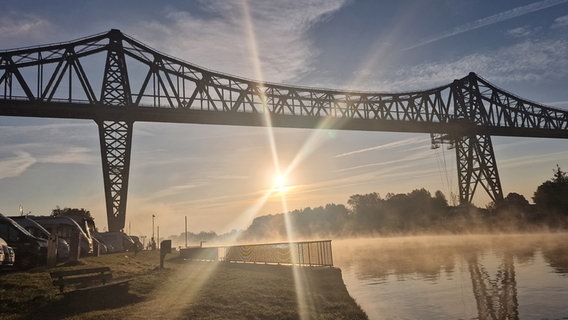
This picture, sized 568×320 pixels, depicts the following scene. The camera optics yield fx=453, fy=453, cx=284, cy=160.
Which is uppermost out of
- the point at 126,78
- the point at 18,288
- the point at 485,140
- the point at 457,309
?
the point at 126,78

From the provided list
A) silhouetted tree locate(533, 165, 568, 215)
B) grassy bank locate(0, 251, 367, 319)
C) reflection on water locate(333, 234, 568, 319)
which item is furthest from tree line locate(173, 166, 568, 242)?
Result: grassy bank locate(0, 251, 367, 319)

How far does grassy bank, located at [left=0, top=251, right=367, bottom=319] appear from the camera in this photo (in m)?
11.5

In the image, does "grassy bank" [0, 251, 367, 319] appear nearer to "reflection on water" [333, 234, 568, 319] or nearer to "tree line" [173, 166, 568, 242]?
"reflection on water" [333, 234, 568, 319]

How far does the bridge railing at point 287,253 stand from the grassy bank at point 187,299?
7.29 ft

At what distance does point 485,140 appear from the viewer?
A: 71125 mm

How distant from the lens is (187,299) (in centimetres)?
1388

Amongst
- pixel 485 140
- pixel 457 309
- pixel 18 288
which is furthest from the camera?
pixel 485 140

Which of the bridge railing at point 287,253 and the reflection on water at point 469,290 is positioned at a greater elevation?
the bridge railing at point 287,253

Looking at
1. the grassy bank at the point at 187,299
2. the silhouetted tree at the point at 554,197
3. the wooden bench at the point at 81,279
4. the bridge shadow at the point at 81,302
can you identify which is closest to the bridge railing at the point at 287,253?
the grassy bank at the point at 187,299

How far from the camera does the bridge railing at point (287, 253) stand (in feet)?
72.5

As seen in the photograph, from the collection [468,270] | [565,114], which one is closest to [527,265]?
[468,270]

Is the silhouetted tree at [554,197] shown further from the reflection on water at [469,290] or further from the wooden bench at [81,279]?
the wooden bench at [81,279]

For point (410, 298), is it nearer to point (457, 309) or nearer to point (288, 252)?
point (457, 309)

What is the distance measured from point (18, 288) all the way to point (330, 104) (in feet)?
175
